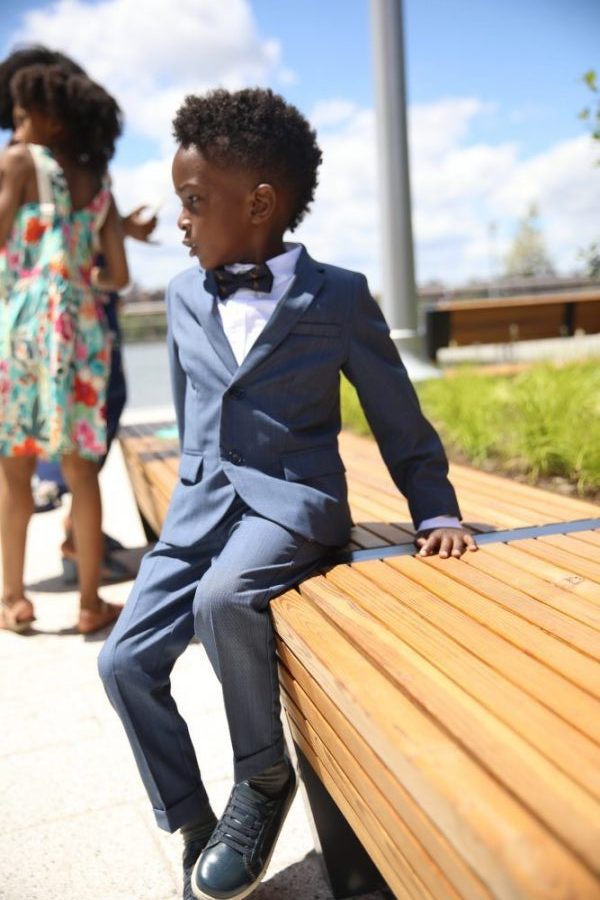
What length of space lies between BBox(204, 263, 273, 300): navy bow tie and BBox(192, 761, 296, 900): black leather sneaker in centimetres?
116

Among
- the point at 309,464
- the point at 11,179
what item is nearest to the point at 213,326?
the point at 309,464

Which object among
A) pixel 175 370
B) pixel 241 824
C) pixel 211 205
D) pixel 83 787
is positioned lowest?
pixel 83 787

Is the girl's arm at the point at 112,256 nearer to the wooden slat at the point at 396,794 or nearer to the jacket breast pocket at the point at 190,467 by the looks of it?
the jacket breast pocket at the point at 190,467

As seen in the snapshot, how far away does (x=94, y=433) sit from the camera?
3.39m

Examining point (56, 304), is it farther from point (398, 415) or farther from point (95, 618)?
point (398, 415)

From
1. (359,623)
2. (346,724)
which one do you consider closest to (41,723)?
(359,623)

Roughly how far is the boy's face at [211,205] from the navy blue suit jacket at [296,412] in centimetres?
14

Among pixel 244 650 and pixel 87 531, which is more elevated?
pixel 244 650

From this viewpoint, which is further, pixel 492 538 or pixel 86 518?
pixel 86 518

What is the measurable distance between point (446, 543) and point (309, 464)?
398 mm

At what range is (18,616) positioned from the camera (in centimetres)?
353

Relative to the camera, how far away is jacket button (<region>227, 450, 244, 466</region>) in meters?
2.03

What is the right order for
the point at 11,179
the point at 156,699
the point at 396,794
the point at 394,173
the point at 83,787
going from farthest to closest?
the point at 394,173 → the point at 11,179 → the point at 83,787 → the point at 156,699 → the point at 396,794

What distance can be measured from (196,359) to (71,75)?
6.03 ft
